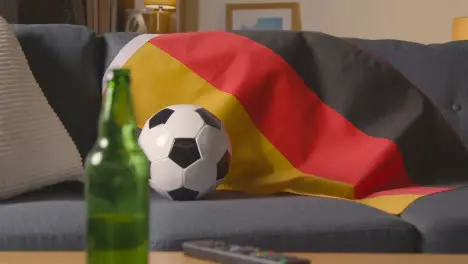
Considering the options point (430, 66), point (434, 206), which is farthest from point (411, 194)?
point (430, 66)

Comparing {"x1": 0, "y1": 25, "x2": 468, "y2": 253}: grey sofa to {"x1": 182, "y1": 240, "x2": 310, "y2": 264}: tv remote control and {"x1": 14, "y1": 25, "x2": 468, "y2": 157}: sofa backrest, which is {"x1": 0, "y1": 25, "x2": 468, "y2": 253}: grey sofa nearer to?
{"x1": 14, "y1": 25, "x2": 468, "y2": 157}: sofa backrest

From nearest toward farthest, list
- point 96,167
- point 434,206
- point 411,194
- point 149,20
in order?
1. point 96,167
2. point 434,206
3. point 411,194
4. point 149,20

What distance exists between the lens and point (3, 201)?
5.27ft

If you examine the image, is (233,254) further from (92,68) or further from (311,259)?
(92,68)

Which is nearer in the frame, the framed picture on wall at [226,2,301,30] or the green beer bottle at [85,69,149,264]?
the green beer bottle at [85,69,149,264]

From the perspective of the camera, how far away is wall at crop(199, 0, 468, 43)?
3.67 meters

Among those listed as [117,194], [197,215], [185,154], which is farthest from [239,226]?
[117,194]

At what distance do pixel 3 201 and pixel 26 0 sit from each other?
2.02 m

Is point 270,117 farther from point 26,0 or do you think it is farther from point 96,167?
point 26,0

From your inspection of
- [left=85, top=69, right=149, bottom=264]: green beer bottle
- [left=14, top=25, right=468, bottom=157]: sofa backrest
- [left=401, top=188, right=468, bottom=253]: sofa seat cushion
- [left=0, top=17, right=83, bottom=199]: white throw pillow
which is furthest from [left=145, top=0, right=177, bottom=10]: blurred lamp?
[left=85, top=69, right=149, bottom=264]: green beer bottle

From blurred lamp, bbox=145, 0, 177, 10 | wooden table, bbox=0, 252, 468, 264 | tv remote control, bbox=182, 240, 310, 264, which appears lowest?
wooden table, bbox=0, 252, 468, 264

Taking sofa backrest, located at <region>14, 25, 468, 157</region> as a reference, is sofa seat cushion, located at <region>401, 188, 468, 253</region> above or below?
below

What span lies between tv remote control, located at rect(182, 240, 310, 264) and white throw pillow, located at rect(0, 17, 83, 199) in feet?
2.63

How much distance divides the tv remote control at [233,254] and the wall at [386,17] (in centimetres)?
298
